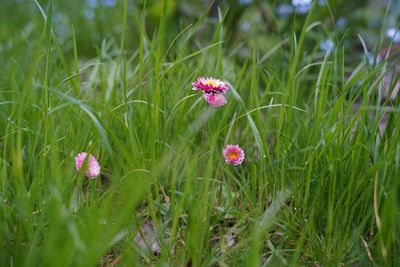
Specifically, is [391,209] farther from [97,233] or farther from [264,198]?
[97,233]

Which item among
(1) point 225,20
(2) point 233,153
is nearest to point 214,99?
(2) point 233,153

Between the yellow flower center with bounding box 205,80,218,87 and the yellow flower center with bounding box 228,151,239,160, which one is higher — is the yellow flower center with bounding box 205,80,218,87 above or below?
above

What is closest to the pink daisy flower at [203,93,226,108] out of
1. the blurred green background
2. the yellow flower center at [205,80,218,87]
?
the yellow flower center at [205,80,218,87]

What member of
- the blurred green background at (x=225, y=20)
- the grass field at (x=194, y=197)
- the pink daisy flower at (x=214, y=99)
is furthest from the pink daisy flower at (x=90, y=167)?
the blurred green background at (x=225, y=20)

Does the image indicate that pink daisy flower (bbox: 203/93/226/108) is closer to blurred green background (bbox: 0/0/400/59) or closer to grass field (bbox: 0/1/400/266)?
grass field (bbox: 0/1/400/266)

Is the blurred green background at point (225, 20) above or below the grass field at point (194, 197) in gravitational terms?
below

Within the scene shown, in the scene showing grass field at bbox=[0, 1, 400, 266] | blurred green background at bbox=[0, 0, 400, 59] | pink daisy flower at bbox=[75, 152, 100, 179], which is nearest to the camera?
grass field at bbox=[0, 1, 400, 266]

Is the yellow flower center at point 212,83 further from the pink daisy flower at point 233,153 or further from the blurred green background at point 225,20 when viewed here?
the blurred green background at point 225,20

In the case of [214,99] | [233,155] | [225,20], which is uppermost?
[214,99]

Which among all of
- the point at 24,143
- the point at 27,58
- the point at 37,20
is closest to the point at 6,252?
the point at 24,143

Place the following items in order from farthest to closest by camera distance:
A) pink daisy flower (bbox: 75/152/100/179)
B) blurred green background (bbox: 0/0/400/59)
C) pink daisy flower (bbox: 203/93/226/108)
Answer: blurred green background (bbox: 0/0/400/59), pink daisy flower (bbox: 203/93/226/108), pink daisy flower (bbox: 75/152/100/179)

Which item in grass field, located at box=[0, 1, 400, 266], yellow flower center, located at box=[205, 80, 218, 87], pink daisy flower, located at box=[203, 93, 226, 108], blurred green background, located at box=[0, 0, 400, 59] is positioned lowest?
blurred green background, located at box=[0, 0, 400, 59]

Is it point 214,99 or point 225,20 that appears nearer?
point 214,99

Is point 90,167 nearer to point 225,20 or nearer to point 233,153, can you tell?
point 233,153
